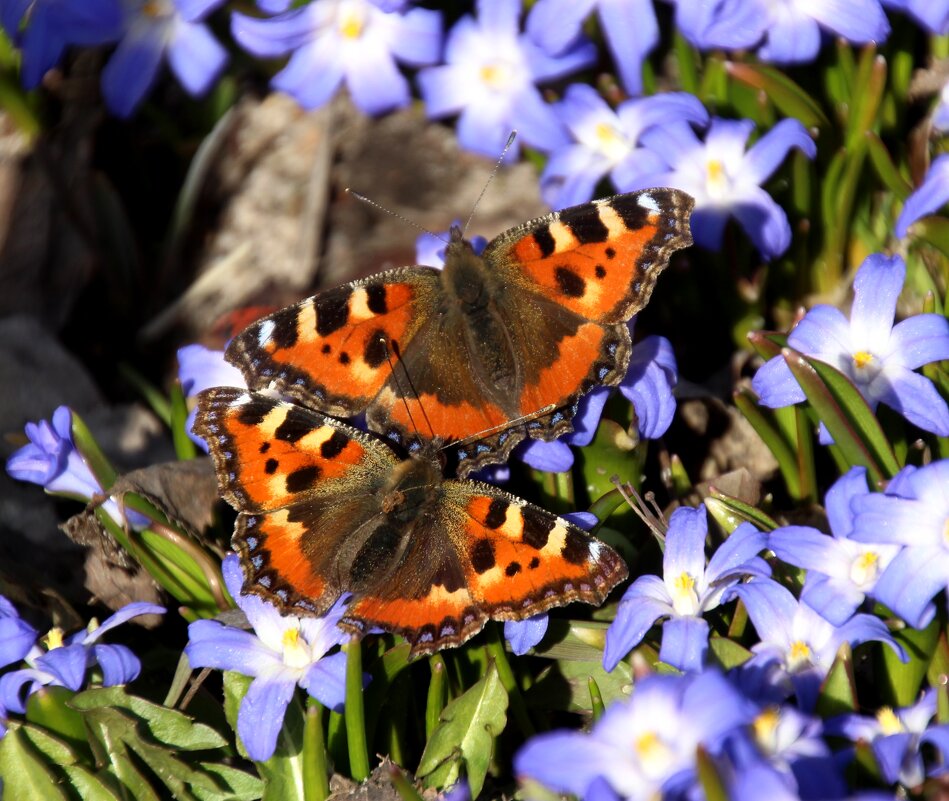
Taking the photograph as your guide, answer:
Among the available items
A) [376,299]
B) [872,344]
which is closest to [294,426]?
[376,299]

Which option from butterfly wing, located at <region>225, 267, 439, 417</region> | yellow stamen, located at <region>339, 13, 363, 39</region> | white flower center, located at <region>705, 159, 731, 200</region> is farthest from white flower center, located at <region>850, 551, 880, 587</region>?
yellow stamen, located at <region>339, 13, 363, 39</region>

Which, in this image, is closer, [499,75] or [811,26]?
[811,26]

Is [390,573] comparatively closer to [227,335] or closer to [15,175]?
[227,335]

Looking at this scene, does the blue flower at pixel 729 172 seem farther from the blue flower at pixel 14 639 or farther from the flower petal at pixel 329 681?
the blue flower at pixel 14 639

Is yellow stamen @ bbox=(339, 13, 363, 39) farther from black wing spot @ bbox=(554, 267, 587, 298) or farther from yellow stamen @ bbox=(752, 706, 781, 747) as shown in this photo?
yellow stamen @ bbox=(752, 706, 781, 747)

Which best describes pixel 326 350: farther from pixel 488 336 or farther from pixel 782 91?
pixel 782 91
